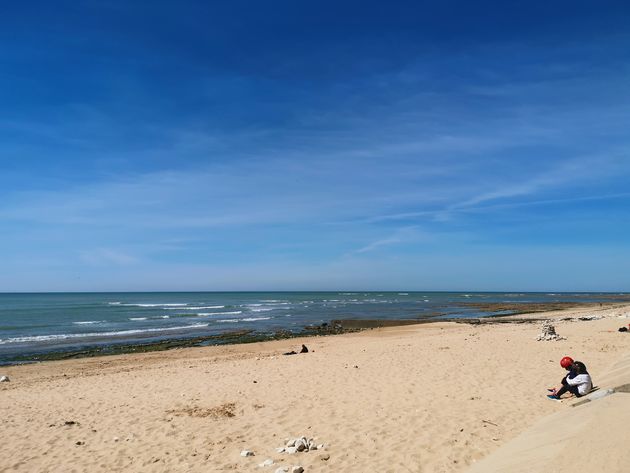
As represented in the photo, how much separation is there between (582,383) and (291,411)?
640 cm

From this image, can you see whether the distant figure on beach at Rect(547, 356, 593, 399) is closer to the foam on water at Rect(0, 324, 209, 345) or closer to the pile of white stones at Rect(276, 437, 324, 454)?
the pile of white stones at Rect(276, 437, 324, 454)

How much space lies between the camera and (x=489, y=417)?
856 cm

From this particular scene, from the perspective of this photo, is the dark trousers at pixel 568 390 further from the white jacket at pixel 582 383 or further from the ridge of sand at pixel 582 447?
the ridge of sand at pixel 582 447

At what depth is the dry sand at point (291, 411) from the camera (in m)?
7.17

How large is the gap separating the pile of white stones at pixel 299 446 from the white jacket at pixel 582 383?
5.83m

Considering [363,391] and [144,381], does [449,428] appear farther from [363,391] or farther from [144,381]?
[144,381]

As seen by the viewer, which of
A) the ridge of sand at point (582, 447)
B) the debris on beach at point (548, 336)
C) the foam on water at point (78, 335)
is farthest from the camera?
the foam on water at point (78, 335)

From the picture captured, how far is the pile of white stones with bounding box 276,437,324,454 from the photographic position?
7241 mm

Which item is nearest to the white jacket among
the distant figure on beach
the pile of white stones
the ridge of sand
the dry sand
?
the distant figure on beach

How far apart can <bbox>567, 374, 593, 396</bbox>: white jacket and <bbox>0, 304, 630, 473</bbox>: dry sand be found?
53 cm

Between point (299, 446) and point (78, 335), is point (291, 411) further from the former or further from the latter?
point (78, 335)

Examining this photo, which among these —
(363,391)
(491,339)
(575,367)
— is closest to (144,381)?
(363,391)

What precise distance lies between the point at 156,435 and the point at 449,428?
5.74 m

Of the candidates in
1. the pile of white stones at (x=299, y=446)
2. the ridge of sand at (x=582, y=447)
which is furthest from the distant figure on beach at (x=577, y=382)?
the pile of white stones at (x=299, y=446)
